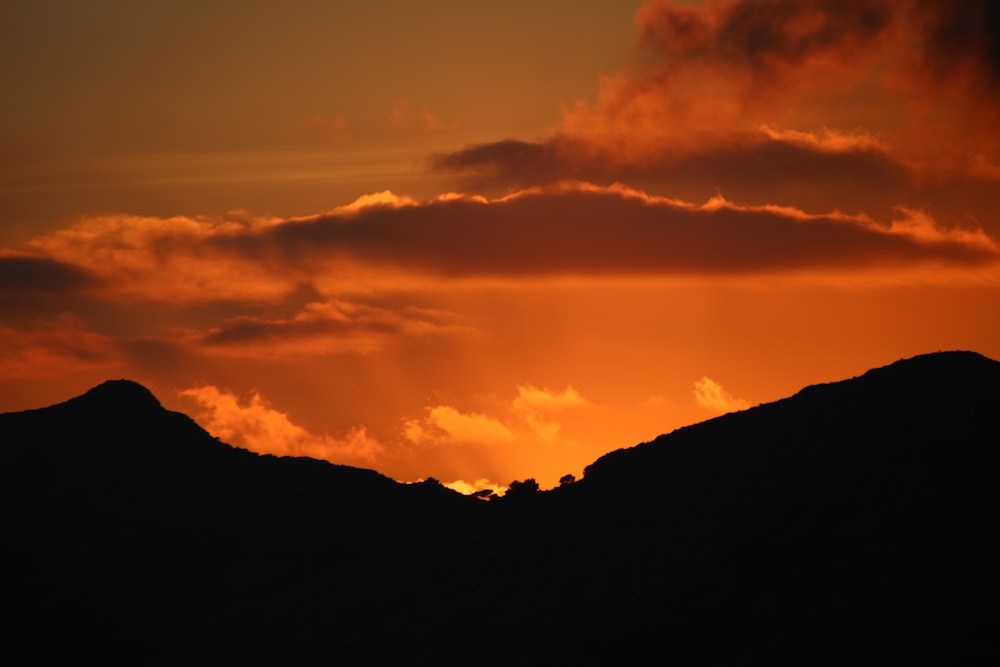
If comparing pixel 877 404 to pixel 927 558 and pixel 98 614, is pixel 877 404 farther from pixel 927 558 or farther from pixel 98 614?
pixel 98 614

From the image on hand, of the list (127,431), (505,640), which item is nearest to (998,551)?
(505,640)

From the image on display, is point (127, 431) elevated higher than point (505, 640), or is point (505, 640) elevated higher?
point (127, 431)

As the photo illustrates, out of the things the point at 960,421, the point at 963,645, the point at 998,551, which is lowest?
the point at 963,645

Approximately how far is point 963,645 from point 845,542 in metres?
21.9

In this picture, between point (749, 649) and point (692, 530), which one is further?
point (692, 530)

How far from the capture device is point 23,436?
194 metres

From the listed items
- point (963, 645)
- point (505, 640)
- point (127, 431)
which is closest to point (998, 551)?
point (963, 645)

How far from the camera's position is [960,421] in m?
146

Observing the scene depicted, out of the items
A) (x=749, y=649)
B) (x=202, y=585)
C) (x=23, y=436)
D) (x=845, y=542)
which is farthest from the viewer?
(x=23, y=436)

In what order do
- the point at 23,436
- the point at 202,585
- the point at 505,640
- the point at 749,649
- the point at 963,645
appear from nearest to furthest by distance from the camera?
the point at 963,645, the point at 749,649, the point at 505,640, the point at 202,585, the point at 23,436

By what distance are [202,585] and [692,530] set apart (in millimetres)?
71299

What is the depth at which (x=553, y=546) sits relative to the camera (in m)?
163

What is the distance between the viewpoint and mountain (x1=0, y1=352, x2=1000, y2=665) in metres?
132

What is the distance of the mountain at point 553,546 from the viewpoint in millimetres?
131750
